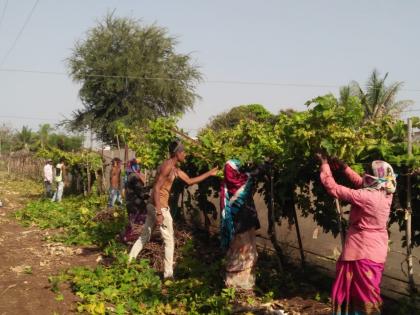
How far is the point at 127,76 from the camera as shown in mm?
32938

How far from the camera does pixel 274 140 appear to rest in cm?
658

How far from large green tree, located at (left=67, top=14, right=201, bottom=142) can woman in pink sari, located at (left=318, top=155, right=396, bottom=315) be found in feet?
93.0

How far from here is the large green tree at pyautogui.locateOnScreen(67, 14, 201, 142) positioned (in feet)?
109

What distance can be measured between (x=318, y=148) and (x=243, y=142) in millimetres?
2614

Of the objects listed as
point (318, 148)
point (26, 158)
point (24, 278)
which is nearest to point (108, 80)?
point (26, 158)

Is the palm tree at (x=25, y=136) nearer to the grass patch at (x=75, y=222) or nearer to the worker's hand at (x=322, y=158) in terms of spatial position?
the grass patch at (x=75, y=222)

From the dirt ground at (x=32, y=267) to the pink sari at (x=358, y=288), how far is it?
10.8 feet

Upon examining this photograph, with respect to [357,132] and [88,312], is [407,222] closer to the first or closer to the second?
[357,132]

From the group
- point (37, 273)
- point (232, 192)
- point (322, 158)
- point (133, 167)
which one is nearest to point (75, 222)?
point (133, 167)

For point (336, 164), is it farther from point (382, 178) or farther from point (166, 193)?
point (166, 193)

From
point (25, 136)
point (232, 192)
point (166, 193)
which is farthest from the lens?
point (25, 136)

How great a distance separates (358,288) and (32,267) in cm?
565

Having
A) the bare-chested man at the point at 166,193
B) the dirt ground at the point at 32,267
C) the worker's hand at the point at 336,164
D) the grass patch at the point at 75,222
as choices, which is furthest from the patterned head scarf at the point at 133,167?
the worker's hand at the point at 336,164

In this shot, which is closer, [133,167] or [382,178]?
[382,178]
